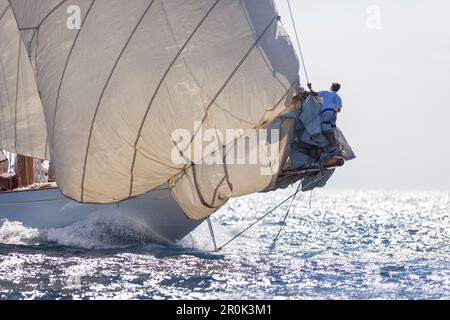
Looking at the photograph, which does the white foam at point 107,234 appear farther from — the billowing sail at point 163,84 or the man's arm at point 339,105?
the man's arm at point 339,105

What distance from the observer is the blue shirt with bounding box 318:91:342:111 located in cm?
1861

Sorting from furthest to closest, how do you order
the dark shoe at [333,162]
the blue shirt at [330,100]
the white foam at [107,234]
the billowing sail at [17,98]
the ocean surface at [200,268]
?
the billowing sail at [17,98], the white foam at [107,234], the dark shoe at [333,162], the blue shirt at [330,100], the ocean surface at [200,268]

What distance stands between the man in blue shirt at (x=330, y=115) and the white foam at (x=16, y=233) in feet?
25.1

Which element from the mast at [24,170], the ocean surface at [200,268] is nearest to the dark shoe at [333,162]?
the ocean surface at [200,268]

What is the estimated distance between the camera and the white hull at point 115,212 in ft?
71.3

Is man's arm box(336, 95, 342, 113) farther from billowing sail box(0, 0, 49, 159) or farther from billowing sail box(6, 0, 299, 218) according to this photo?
billowing sail box(0, 0, 49, 159)

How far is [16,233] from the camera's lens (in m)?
23.5

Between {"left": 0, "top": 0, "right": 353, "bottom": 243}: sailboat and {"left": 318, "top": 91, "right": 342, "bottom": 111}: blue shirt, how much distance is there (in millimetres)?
289

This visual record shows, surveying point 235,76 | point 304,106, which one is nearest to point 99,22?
point 235,76

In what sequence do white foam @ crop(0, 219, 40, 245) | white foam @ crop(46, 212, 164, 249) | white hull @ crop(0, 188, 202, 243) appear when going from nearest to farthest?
white hull @ crop(0, 188, 202, 243) < white foam @ crop(46, 212, 164, 249) < white foam @ crop(0, 219, 40, 245)

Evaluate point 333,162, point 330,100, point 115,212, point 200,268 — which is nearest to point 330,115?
point 330,100

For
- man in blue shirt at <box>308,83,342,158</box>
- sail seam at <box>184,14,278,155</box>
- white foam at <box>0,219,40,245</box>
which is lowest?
white foam at <box>0,219,40,245</box>

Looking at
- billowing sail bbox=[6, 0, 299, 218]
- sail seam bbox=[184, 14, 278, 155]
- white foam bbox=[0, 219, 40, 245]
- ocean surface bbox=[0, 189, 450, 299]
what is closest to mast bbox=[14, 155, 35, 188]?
white foam bbox=[0, 219, 40, 245]
